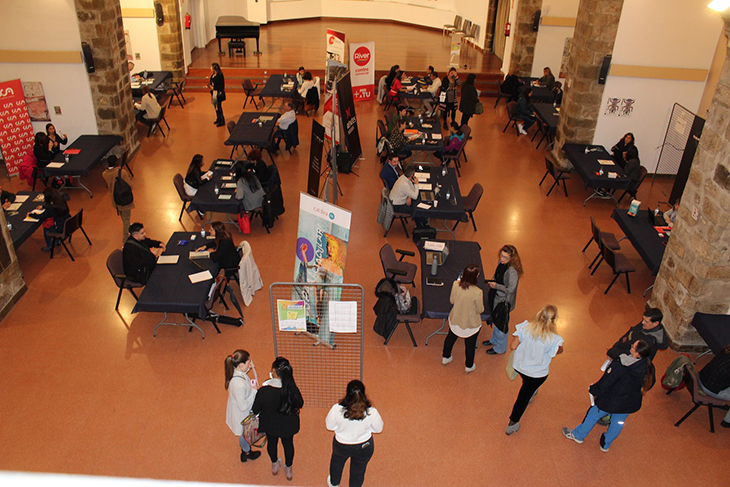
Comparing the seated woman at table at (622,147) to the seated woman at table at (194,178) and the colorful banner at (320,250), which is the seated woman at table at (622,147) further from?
the seated woman at table at (194,178)

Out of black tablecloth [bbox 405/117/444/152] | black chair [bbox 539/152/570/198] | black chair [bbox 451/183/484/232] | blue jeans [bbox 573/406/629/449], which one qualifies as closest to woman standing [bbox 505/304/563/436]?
blue jeans [bbox 573/406/629/449]

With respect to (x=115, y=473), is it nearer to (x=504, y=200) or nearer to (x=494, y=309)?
(x=494, y=309)

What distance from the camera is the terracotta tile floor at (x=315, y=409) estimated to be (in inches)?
215

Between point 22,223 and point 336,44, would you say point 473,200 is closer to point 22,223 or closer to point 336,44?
point 336,44

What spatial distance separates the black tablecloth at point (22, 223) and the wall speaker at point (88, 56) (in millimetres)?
3105

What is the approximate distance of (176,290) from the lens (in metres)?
6.71

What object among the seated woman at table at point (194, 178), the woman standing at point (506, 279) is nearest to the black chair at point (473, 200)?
the woman standing at point (506, 279)

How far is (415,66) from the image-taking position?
1772 centimetres

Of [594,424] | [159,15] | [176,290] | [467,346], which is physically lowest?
[594,424]

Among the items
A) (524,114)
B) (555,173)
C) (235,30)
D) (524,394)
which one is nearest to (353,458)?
(524,394)

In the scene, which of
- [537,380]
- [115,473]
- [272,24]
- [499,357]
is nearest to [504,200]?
[499,357]

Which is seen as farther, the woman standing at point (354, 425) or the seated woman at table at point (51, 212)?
the seated woman at table at point (51, 212)

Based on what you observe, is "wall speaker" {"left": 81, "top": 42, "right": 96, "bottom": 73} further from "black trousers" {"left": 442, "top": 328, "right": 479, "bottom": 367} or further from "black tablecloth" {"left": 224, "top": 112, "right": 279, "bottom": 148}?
"black trousers" {"left": 442, "top": 328, "right": 479, "bottom": 367}

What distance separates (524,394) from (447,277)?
77.0 inches
